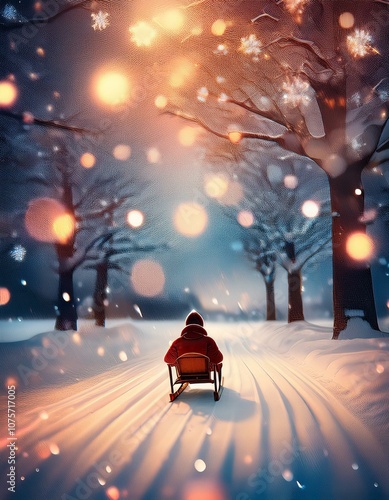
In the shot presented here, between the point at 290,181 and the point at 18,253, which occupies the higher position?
the point at 290,181

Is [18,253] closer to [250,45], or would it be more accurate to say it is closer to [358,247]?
[250,45]

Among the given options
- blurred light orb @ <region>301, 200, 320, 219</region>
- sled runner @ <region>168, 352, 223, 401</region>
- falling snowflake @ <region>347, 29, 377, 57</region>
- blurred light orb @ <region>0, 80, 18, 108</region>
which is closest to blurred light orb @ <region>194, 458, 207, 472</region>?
sled runner @ <region>168, 352, 223, 401</region>

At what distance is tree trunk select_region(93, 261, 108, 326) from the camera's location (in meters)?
19.3

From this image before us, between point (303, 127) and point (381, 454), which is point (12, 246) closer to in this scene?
point (303, 127)

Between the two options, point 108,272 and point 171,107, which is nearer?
point 171,107

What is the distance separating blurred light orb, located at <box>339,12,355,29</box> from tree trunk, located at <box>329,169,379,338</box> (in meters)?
4.00

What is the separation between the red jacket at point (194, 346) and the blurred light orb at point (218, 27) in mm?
7383

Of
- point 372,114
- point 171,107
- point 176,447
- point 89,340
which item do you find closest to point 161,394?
point 176,447

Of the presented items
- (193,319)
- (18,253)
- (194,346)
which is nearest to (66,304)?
(18,253)

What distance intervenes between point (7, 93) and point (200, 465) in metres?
7.57

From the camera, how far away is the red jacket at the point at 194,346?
6.70 meters

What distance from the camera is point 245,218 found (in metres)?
22.2

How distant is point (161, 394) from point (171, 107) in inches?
338

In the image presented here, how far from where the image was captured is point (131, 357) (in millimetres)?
12555
